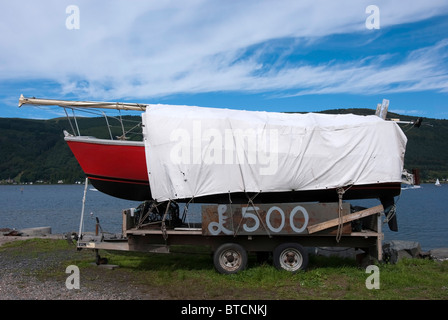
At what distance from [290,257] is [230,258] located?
5.10 feet

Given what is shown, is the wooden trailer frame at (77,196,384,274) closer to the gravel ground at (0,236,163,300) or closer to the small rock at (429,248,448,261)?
the gravel ground at (0,236,163,300)

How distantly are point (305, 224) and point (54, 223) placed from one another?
32.2m

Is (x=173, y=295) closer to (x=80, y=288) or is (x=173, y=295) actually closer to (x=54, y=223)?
(x=80, y=288)

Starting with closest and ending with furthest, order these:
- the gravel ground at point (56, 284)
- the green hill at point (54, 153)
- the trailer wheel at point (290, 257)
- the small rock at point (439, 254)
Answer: the gravel ground at point (56, 284)
the trailer wheel at point (290, 257)
the small rock at point (439, 254)
the green hill at point (54, 153)

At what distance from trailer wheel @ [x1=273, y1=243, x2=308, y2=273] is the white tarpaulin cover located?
1520 mm

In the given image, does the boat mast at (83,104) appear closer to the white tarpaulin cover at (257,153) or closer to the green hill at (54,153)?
the white tarpaulin cover at (257,153)

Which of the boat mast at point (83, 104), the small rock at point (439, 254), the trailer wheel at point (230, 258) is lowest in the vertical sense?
the small rock at point (439, 254)

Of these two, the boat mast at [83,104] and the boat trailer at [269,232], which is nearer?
the boat trailer at [269,232]

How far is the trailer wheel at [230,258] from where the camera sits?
10.6m

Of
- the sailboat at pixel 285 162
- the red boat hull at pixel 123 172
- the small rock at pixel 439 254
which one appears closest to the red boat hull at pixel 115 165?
the red boat hull at pixel 123 172

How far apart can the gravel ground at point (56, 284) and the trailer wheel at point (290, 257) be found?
324 centimetres

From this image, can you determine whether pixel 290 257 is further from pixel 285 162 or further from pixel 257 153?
pixel 257 153

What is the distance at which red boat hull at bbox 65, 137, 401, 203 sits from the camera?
11.5m

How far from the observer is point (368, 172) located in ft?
35.9
